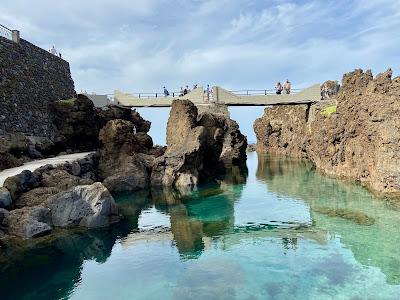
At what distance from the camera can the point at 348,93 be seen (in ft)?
144

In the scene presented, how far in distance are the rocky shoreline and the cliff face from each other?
12.4 metres

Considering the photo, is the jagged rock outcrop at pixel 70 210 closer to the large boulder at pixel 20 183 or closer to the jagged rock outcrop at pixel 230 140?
the large boulder at pixel 20 183

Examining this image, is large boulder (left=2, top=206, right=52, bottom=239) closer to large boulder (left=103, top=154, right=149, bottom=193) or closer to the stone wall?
large boulder (left=103, top=154, right=149, bottom=193)

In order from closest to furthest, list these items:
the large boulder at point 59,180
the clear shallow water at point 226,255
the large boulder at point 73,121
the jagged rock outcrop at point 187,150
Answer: the clear shallow water at point 226,255 → the large boulder at point 59,180 → the jagged rock outcrop at point 187,150 → the large boulder at point 73,121

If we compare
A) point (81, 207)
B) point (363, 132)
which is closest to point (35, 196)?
point (81, 207)

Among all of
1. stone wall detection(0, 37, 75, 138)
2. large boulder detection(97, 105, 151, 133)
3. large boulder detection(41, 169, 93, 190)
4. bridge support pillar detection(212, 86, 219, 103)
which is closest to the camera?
large boulder detection(41, 169, 93, 190)

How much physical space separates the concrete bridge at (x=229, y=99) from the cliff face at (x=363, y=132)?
2.45m

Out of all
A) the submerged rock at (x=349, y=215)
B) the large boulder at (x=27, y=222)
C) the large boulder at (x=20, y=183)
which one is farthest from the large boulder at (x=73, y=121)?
the submerged rock at (x=349, y=215)

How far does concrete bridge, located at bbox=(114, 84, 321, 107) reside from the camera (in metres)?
59.0

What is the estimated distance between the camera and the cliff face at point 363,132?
3081 cm

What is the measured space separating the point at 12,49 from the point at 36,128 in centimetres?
814

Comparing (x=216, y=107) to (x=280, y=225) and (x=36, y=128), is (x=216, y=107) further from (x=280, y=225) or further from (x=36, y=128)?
(x=280, y=225)

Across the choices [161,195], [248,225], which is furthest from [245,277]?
[161,195]

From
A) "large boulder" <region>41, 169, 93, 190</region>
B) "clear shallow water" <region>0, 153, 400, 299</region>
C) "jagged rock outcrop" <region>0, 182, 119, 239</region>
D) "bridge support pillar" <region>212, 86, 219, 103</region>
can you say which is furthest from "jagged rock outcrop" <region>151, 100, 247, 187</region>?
"jagged rock outcrop" <region>0, 182, 119, 239</region>
